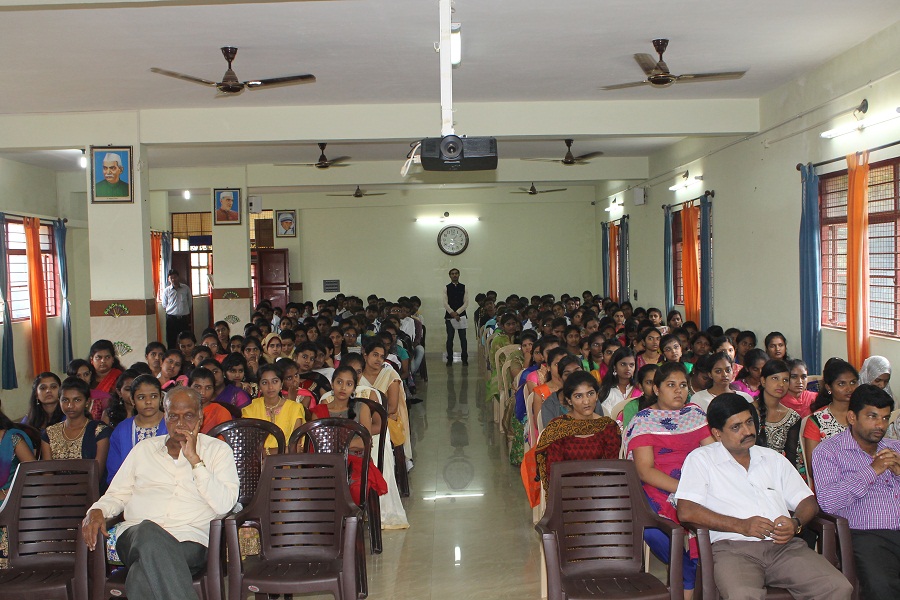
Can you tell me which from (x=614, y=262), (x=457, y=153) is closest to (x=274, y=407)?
(x=457, y=153)

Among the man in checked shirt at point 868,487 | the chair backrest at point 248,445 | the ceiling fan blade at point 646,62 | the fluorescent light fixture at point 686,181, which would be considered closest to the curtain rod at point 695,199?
the fluorescent light fixture at point 686,181

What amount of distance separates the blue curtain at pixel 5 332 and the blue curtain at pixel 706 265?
27.5 ft

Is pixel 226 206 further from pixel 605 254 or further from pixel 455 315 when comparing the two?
pixel 605 254

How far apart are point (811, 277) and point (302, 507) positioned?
212 inches

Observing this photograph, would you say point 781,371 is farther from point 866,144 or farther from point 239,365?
point 239,365

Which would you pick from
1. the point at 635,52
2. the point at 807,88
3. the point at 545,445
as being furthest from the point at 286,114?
the point at 545,445

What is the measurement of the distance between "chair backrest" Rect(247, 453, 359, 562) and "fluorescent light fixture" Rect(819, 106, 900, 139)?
15.7 feet

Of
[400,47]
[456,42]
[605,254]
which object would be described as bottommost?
[605,254]

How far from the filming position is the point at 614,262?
50.3ft

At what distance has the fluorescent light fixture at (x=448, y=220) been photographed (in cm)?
1723

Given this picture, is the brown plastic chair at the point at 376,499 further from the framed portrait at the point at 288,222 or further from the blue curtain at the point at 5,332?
the framed portrait at the point at 288,222

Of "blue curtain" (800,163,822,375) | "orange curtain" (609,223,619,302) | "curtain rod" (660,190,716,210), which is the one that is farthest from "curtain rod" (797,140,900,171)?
"orange curtain" (609,223,619,302)

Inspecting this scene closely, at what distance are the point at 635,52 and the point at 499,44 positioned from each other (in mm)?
1123

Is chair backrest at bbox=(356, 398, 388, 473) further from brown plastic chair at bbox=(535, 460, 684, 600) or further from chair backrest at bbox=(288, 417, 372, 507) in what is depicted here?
brown plastic chair at bbox=(535, 460, 684, 600)
